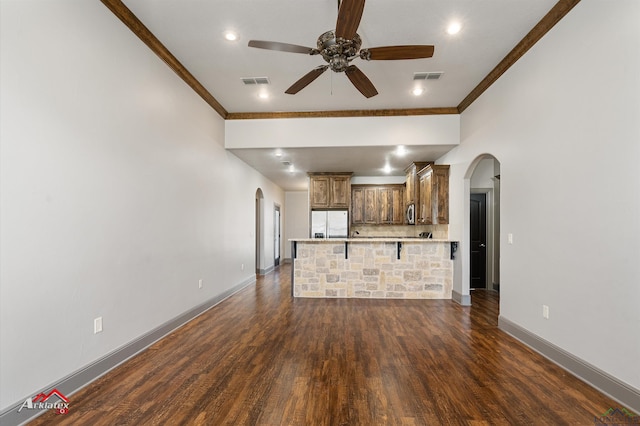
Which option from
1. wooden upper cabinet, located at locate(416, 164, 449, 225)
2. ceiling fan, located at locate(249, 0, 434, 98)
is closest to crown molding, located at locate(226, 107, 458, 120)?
wooden upper cabinet, located at locate(416, 164, 449, 225)

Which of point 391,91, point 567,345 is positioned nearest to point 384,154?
point 391,91

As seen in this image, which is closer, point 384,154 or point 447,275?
point 447,275

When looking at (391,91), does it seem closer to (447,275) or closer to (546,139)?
(546,139)

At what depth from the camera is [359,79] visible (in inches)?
116

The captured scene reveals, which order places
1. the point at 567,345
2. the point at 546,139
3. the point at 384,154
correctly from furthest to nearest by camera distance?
the point at 384,154, the point at 546,139, the point at 567,345

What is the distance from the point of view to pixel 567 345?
2.58m

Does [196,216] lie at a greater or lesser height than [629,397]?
greater

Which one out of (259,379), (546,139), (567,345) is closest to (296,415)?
(259,379)

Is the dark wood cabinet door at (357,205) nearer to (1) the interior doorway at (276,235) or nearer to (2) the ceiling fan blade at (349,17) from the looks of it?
(1) the interior doorway at (276,235)

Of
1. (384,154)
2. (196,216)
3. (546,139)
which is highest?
(384,154)

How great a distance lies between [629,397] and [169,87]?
16.2ft

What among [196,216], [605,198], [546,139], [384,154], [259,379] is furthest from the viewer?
[384,154]

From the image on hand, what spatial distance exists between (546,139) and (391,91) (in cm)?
214
